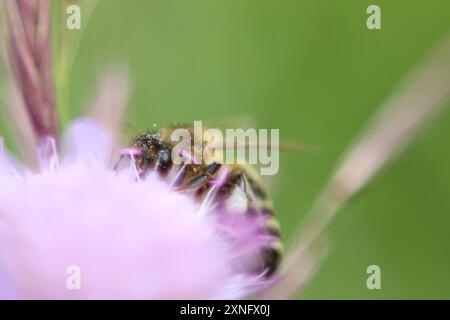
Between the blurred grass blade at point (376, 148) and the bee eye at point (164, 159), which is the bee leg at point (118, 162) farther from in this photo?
the blurred grass blade at point (376, 148)

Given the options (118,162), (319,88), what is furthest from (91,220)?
(319,88)

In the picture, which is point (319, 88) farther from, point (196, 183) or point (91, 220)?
point (91, 220)

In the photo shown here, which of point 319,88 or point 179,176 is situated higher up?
point 319,88

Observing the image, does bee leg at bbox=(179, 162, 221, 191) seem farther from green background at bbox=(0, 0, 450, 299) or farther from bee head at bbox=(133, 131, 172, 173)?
green background at bbox=(0, 0, 450, 299)

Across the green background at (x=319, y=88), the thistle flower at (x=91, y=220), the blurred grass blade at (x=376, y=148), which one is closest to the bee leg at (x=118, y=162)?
the thistle flower at (x=91, y=220)

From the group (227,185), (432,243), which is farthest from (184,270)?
(432,243)

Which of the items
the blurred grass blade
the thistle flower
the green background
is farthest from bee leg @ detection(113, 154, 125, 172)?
the green background
